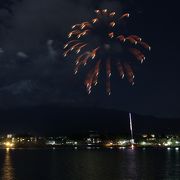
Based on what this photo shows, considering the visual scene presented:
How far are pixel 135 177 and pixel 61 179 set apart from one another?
1513cm

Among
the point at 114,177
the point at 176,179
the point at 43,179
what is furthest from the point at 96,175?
the point at 176,179

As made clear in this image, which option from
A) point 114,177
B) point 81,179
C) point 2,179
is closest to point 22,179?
point 2,179

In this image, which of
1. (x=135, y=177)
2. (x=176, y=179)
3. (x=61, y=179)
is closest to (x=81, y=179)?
(x=61, y=179)

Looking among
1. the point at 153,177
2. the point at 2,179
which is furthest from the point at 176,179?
the point at 2,179

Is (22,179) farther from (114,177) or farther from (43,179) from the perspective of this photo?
(114,177)

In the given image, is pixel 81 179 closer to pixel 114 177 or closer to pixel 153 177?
pixel 114 177

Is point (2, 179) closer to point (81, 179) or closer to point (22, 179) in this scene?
point (22, 179)

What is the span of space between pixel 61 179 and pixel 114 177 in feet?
34.9

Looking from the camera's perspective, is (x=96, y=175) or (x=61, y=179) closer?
(x=61, y=179)

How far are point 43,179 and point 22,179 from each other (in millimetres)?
4159

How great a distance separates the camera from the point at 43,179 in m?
80.0

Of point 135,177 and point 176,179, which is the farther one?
point 135,177

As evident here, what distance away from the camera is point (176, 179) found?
2980 inches

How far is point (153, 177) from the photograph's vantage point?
262 feet
